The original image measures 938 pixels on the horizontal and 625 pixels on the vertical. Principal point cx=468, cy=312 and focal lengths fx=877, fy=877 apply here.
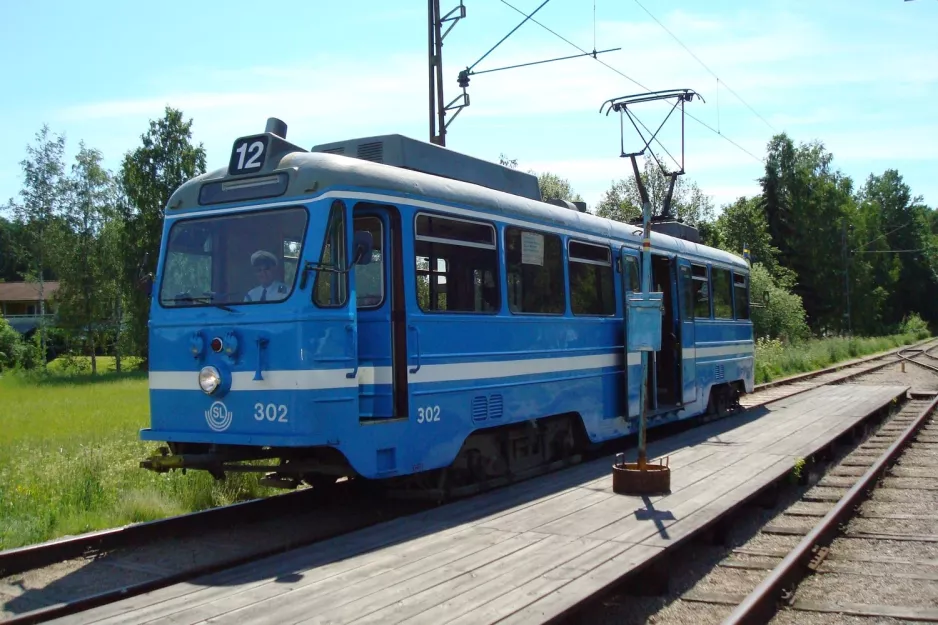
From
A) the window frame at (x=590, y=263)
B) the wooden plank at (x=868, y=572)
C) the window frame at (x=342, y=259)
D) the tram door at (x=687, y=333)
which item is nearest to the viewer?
the wooden plank at (x=868, y=572)

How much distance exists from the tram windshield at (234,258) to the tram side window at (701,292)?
26.4ft

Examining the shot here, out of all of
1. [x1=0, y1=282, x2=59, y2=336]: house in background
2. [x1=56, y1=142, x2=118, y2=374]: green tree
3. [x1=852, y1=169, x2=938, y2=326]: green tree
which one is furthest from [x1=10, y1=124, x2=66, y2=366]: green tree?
[x1=852, y1=169, x2=938, y2=326]: green tree

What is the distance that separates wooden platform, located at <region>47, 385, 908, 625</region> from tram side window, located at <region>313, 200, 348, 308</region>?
180 centimetres

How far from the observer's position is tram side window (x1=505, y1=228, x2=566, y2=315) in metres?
8.94

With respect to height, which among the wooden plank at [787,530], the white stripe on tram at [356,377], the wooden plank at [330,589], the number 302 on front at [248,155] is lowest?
the wooden plank at [787,530]

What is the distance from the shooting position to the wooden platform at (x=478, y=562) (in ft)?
15.1

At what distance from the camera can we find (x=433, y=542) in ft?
19.7

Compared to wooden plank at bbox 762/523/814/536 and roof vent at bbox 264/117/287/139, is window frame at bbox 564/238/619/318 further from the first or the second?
roof vent at bbox 264/117/287/139

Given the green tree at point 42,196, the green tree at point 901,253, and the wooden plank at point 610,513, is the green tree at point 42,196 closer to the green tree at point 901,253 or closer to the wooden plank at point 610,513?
the wooden plank at point 610,513

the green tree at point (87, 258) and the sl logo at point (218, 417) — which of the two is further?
the green tree at point (87, 258)

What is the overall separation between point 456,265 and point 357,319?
1.22m

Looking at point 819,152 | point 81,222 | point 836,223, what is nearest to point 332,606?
point 81,222

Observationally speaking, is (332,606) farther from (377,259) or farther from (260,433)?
(377,259)

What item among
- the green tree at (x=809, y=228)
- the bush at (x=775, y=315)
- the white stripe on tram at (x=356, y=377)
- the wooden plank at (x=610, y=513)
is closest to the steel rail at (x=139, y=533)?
the white stripe on tram at (x=356, y=377)
